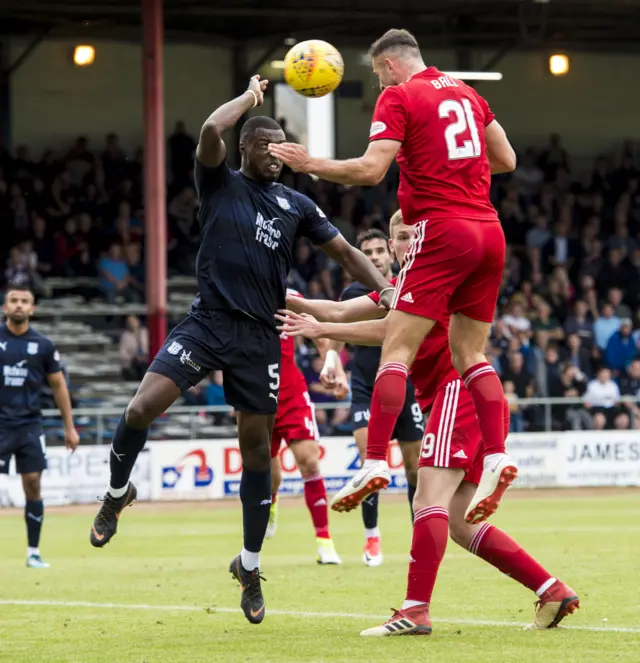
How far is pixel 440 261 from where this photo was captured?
7223 millimetres

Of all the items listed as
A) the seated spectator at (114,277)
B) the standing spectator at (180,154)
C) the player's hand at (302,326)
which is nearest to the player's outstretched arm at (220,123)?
the player's hand at (302,326)

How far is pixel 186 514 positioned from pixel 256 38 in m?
14.8

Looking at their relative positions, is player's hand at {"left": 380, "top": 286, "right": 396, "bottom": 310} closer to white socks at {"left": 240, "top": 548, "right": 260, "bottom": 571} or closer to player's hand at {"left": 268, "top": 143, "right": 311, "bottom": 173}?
player's hand at {"left": 268, "top": 143, "right": 311, "bottom": 173}

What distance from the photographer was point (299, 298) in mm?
8617

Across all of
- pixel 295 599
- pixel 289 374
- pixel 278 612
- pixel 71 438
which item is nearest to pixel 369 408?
pixel 289 374

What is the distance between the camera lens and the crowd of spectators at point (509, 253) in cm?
2520

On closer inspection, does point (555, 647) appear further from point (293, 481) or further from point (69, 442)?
point (293, 481)

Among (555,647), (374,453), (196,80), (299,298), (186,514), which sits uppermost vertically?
(196,80)

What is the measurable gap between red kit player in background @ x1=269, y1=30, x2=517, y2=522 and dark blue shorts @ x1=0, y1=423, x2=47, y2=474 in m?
7.08

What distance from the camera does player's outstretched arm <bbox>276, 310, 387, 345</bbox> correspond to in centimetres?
767

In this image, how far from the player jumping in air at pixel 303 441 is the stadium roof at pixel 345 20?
16.1 meters

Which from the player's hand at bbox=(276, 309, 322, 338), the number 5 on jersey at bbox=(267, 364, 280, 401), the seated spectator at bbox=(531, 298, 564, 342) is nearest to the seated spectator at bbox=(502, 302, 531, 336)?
the seated spectator at bbox=(531, 298, 564, 342)

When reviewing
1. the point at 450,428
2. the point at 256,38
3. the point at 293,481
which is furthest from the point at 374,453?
the point at 256,38

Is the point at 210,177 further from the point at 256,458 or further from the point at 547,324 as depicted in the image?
the point at 547,324
